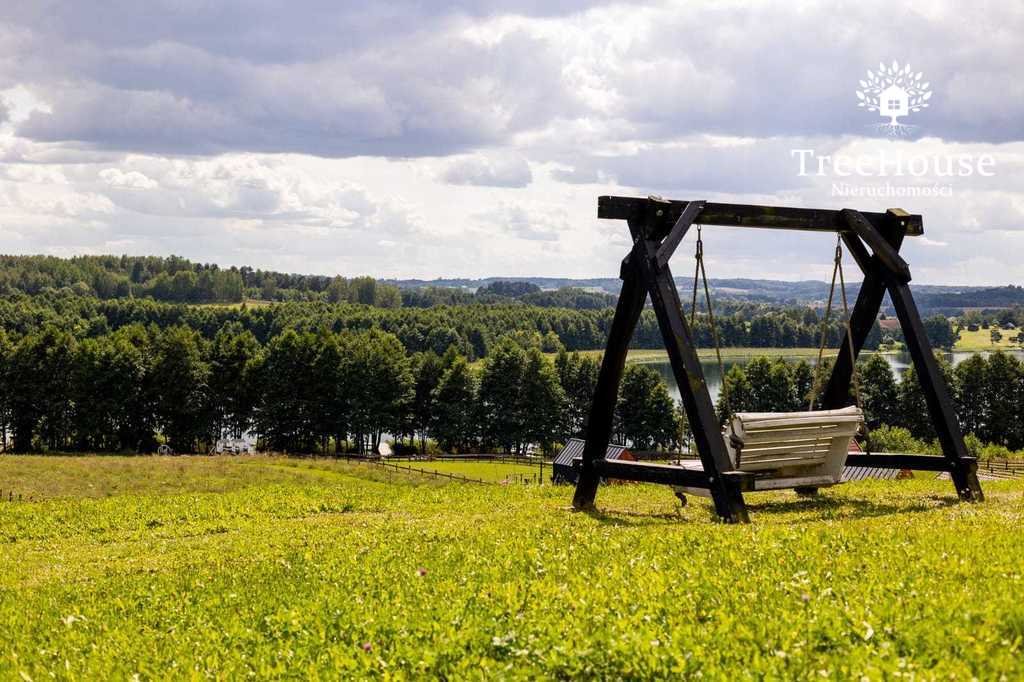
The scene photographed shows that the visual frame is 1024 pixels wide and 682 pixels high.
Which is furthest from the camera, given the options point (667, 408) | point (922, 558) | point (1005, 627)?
point (667, 408)

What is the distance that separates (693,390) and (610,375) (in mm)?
2473

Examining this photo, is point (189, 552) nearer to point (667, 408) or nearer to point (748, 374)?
point (667, 408)

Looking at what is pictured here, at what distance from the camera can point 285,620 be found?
9.55 meters

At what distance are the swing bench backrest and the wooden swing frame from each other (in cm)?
35

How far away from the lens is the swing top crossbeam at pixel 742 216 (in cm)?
1645

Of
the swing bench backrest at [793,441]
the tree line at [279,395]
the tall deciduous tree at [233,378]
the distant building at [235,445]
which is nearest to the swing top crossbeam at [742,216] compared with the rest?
the swing bench backrest at [793,441]

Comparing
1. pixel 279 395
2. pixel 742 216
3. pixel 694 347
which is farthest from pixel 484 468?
pixel 694 347

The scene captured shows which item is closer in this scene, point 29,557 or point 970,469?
point 970,469

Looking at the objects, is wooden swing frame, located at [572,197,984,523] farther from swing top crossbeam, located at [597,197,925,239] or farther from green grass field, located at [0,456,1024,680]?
green grass field, located at [0,456,1024,680]

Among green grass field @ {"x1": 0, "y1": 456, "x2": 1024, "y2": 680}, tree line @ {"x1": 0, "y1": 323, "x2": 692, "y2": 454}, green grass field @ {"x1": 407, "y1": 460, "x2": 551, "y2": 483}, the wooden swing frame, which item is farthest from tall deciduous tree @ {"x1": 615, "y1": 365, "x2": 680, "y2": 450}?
green grass field @ {"x1": 0, "y1": 456, "x2": 1024, "y2": 680}

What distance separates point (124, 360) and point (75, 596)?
87.1 meters

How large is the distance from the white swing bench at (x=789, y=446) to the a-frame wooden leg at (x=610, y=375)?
2.05 metres

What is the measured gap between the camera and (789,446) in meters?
15.9

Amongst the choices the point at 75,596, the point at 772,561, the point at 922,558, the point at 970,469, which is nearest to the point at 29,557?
the point at 75,596
